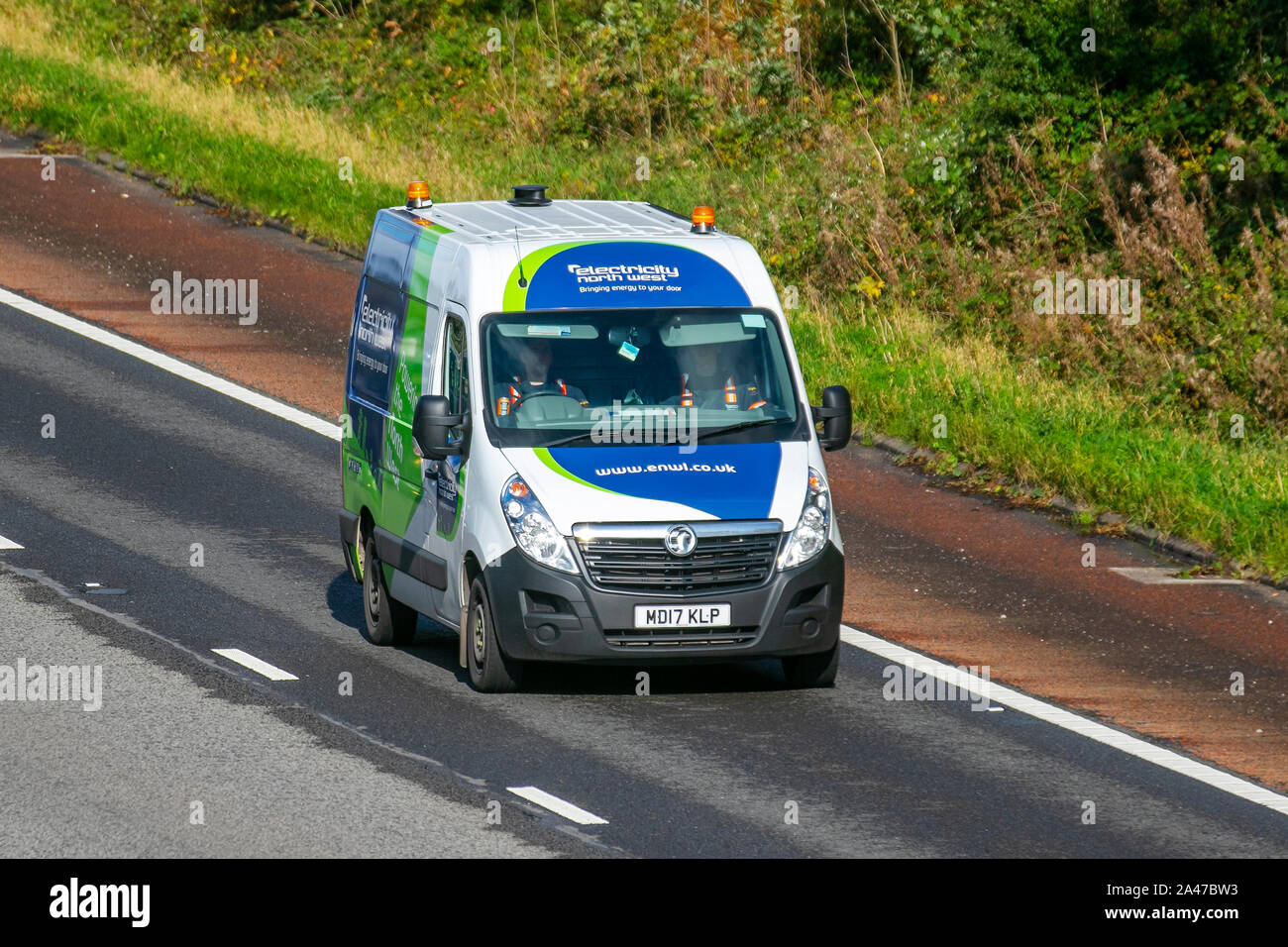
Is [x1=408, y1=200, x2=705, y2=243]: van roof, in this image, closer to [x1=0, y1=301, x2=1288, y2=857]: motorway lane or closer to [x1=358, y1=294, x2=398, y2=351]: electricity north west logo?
[x1=358, y1=294, x2=398, y2=351]: electricity north west logo

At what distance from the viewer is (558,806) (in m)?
10.1

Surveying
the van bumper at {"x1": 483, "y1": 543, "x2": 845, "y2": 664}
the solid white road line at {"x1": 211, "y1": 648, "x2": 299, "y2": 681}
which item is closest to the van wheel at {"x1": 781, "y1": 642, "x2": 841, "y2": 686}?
the van bumper at {"x1": 483, "y1": 543, "x2": 845, "y2": 664}

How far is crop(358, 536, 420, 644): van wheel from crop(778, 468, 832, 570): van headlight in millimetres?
2582

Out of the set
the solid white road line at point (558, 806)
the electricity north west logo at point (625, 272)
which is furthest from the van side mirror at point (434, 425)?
the solid white road line at point (558, 806)

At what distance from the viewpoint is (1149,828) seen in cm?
999

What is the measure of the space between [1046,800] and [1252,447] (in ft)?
26.7

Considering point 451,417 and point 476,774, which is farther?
point 451,417

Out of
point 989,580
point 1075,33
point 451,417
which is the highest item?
point 1075,33

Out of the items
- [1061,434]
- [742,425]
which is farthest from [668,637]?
[1061,434]

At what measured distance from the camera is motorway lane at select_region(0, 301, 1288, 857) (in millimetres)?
9891

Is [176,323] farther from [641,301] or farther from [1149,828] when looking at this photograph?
[1149,828]

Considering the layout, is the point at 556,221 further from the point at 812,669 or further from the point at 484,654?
the point at 812,669

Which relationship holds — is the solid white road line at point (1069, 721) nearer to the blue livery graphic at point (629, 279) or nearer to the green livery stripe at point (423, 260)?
the blue livery graphic at point (629, 279)

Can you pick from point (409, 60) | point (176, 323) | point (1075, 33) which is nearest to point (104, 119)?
point (409, 60)
